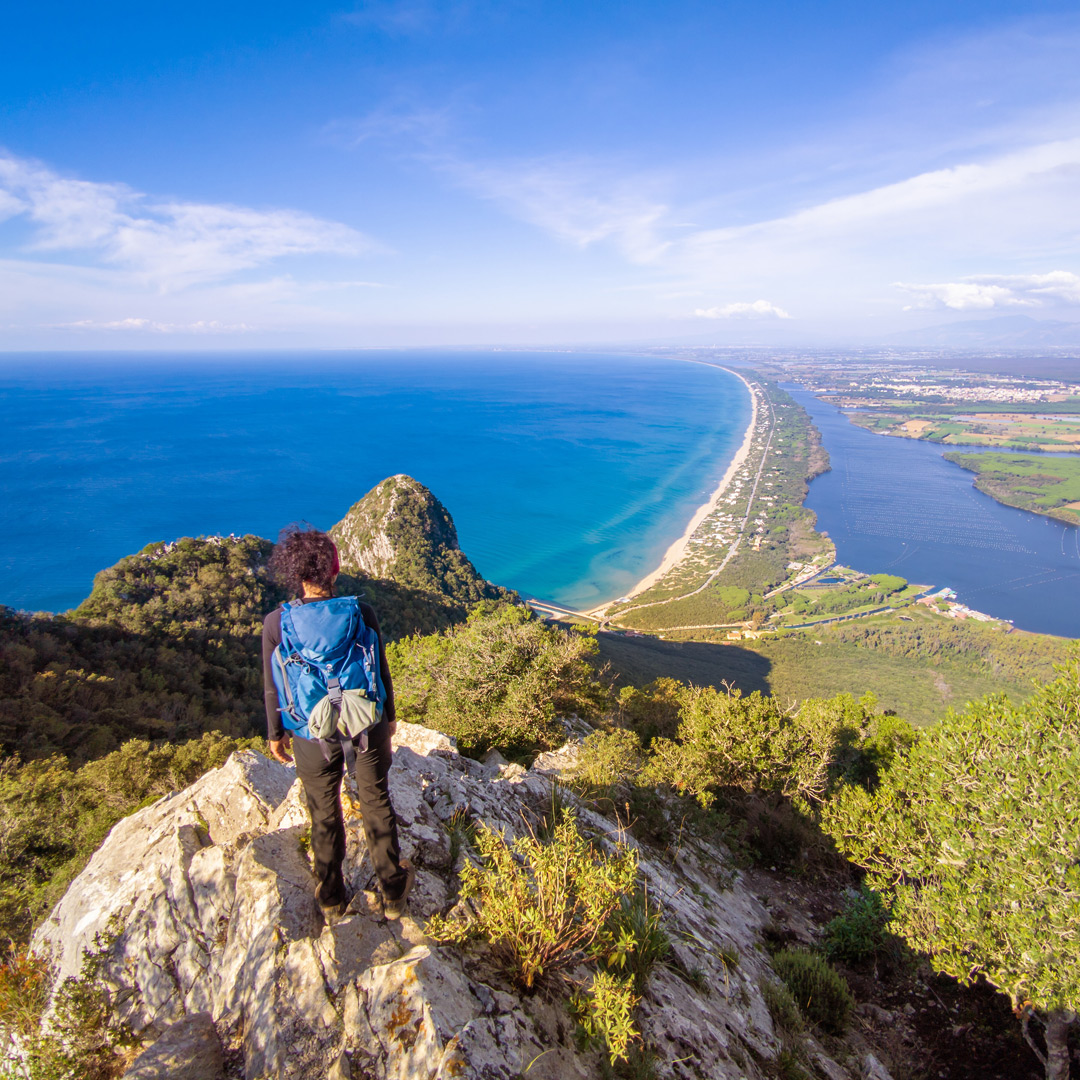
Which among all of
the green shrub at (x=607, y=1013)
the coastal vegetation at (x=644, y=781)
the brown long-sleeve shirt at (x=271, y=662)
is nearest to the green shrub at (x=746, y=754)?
the coastal vegetation at (x=644, y=781)

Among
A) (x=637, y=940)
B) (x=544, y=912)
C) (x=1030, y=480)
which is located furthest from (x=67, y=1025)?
(x=1030, y=480)

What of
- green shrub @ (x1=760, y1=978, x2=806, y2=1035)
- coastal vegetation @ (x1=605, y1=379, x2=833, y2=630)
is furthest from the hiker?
coastal vegetation @ (x1=605, y1=379, x2=833, y2=630)

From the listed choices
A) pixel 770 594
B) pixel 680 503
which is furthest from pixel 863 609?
pixel 680 503

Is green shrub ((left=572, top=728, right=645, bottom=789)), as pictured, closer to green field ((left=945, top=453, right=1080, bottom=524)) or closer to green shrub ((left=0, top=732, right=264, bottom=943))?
green shrub ((left=0, top=732, right=264, bottom=943))

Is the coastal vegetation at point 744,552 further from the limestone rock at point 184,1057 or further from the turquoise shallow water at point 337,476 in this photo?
the limestone rock at point 184,1057

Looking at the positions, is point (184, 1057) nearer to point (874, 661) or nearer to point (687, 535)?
point (874, 661)
